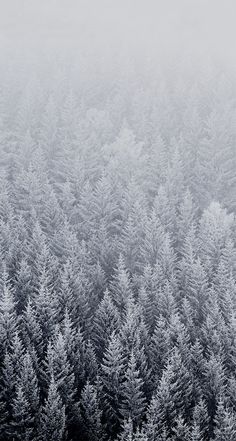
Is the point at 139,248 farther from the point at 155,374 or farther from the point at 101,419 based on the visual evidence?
the point at 101,419

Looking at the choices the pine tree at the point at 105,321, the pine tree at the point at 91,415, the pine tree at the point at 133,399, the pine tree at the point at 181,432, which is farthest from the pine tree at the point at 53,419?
the pine tree at the point at 105,321

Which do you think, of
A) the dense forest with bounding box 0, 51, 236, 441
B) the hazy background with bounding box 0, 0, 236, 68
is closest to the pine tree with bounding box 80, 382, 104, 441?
the dense forest with bounding box 0, 51, 236, 441

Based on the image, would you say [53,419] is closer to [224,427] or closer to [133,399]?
[133,399]

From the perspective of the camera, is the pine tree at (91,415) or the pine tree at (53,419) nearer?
the pine tree at (53,419)

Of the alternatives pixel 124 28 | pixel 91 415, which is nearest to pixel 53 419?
pixel 91 415

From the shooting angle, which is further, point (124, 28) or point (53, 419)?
point (124, 28)

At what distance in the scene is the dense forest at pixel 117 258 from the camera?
25125 mm

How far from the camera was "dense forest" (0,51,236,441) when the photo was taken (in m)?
25.1

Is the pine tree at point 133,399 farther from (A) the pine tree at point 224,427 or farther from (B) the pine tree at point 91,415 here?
(A) the pine tree at point 224,427

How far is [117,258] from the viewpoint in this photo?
3869 cm

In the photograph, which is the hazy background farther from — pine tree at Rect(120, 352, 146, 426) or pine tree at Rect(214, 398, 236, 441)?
pine tree at Rect(214, 398, 236, 441)

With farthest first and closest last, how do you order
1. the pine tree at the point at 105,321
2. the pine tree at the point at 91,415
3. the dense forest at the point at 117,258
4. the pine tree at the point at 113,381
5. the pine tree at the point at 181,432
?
the pine tree at the point at 105,321, the pine tree at the point at 113,381, the dense forest at the point at 117,258, the pine tree at the point at 91,415, the pine tree at the point at 181,432

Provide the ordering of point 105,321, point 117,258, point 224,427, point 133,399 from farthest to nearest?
point 117,258
point 105,321
point 133,399
point 224,427

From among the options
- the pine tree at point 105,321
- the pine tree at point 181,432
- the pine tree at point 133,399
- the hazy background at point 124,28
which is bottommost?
the pine tree at point 181,432
